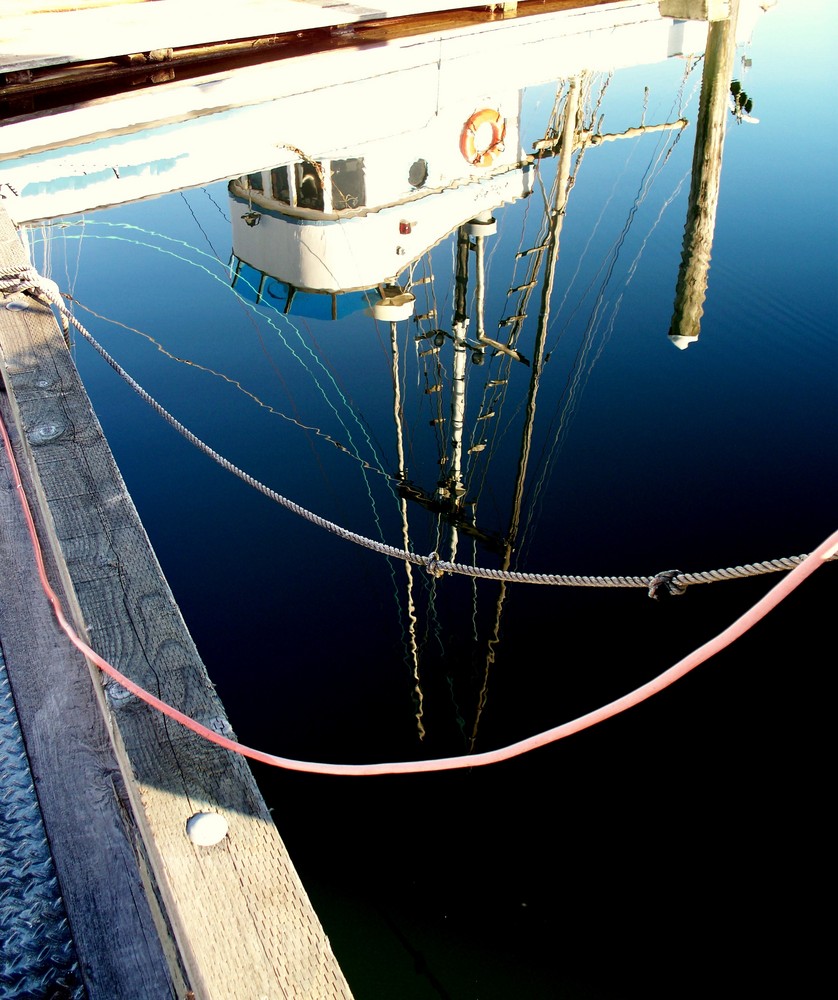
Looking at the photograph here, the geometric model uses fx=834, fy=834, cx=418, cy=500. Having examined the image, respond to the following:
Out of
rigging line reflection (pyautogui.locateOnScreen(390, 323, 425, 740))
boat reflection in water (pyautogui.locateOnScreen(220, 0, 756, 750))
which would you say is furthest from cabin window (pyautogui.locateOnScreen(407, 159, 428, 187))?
rigging line reflection (pyautogui.locateOnScreen(390, 323, 425, 740))

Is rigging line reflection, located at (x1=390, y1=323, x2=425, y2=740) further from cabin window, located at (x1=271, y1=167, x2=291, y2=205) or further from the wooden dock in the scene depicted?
the wooden dock

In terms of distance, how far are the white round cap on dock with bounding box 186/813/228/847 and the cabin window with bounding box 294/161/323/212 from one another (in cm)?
815

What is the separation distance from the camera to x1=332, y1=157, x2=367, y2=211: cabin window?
29.3 feet

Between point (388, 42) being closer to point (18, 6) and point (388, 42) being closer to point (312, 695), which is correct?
point (18, 6)

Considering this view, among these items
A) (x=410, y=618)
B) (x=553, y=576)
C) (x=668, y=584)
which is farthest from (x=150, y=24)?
(x=668, y=584)

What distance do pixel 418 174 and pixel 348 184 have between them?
2.93ft

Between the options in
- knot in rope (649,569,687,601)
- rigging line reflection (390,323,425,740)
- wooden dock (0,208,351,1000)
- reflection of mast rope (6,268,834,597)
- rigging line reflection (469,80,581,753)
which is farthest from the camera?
rigging line reflection (469,80,581,753)

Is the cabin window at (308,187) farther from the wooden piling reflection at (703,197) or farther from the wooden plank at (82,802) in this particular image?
the wooden plank at (82,802)

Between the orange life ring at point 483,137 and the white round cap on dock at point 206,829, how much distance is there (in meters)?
9.13

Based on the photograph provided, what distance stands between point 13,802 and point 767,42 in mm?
24748

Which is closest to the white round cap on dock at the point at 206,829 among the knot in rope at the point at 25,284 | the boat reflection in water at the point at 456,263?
the knot in rope at the point at 25,284

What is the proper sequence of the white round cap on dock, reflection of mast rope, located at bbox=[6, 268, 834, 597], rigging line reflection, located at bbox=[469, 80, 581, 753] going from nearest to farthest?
the white round cap on dock → reflection of mast rope, located at bbox=[6, 268, 834, 597] → rigging line reflection, located at bbox=[469, 80, 581, 753]

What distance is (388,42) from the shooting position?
7.78m

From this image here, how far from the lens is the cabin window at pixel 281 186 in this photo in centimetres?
892
